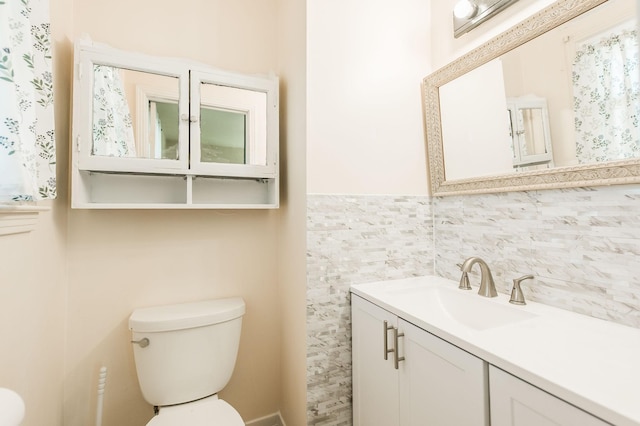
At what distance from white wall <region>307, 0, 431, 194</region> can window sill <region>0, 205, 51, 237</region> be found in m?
0.88

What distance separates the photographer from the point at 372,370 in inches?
41.0

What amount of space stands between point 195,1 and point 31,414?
1.83 m

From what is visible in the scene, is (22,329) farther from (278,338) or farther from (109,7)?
(109,7)

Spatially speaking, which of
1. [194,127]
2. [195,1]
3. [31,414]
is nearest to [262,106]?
[194,127]

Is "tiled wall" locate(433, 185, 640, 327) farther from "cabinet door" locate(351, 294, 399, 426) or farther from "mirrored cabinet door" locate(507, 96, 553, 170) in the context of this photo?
"cabinet door" locate(351, 294, 399, 426)

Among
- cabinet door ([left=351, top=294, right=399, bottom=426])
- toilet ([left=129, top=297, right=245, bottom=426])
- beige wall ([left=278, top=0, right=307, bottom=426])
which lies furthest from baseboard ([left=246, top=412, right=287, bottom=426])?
cabinet door ([left=351, top=294, right=399, bottom=426])

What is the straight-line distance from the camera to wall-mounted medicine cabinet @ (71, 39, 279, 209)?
43.4 inches

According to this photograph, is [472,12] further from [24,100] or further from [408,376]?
[24,100]

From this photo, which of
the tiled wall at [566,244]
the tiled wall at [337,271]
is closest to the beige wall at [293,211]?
the tiled wall at [337,271]

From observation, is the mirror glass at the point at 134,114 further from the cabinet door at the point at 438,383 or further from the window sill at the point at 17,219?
the cabinet door at the point at 438,383

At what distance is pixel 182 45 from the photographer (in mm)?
1387

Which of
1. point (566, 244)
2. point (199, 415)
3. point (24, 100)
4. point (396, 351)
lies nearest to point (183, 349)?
point (199, 415)

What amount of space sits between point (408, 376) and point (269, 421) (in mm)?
1048

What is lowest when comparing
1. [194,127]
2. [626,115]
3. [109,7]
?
[626,115]
